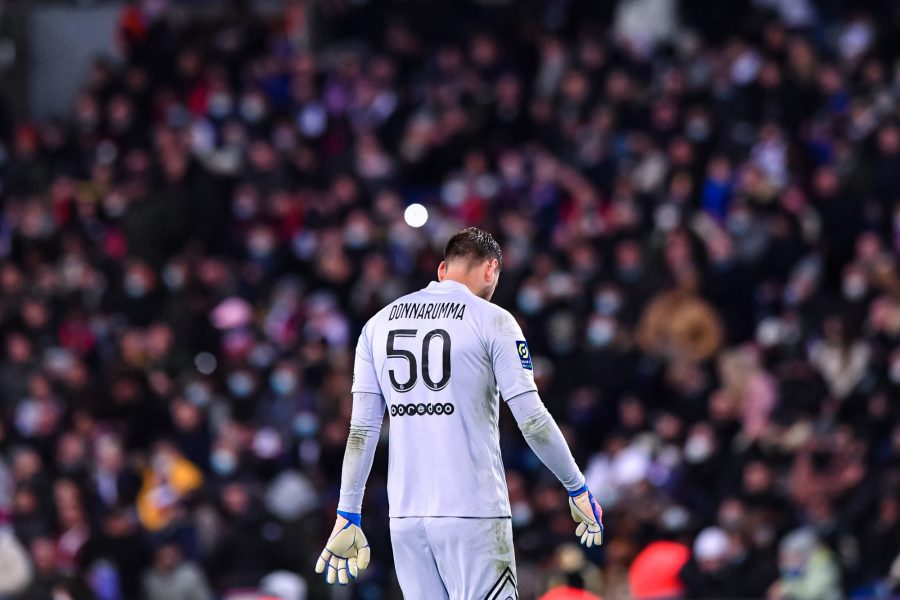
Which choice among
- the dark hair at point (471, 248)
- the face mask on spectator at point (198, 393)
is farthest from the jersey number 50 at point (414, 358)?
the face mask on spectator at point (198, 393)

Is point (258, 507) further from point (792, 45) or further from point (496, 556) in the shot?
point (496, 556)

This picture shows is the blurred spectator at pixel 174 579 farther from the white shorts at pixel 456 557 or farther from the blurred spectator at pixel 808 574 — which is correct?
the white shorts at pixel 456 557

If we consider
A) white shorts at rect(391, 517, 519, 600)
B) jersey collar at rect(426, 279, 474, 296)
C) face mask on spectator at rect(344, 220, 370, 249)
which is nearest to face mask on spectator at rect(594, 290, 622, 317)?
face mask on spectator at rect(344, 220, 370, 249)

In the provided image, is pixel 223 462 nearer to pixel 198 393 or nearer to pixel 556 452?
pixel 198 393

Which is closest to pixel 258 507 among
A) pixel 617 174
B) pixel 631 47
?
pixel 617 174

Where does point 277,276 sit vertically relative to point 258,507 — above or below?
above

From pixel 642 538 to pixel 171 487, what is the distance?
18.6 feet

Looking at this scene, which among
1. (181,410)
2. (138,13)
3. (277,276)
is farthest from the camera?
(138,13)

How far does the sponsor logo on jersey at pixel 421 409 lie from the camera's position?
816 cm

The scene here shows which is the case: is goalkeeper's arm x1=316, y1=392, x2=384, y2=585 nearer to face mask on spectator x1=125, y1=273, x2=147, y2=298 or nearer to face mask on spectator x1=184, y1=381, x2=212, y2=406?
face mask on spectator x1=184, y1=381, x2=212, y2=406

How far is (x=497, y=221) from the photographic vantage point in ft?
65.8

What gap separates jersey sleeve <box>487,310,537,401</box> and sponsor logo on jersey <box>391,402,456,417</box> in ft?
0.89

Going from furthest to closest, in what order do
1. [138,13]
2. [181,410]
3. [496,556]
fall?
[138,13] < [181,410] < [496,556]

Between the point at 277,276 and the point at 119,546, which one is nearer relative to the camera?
the point at 119,546
